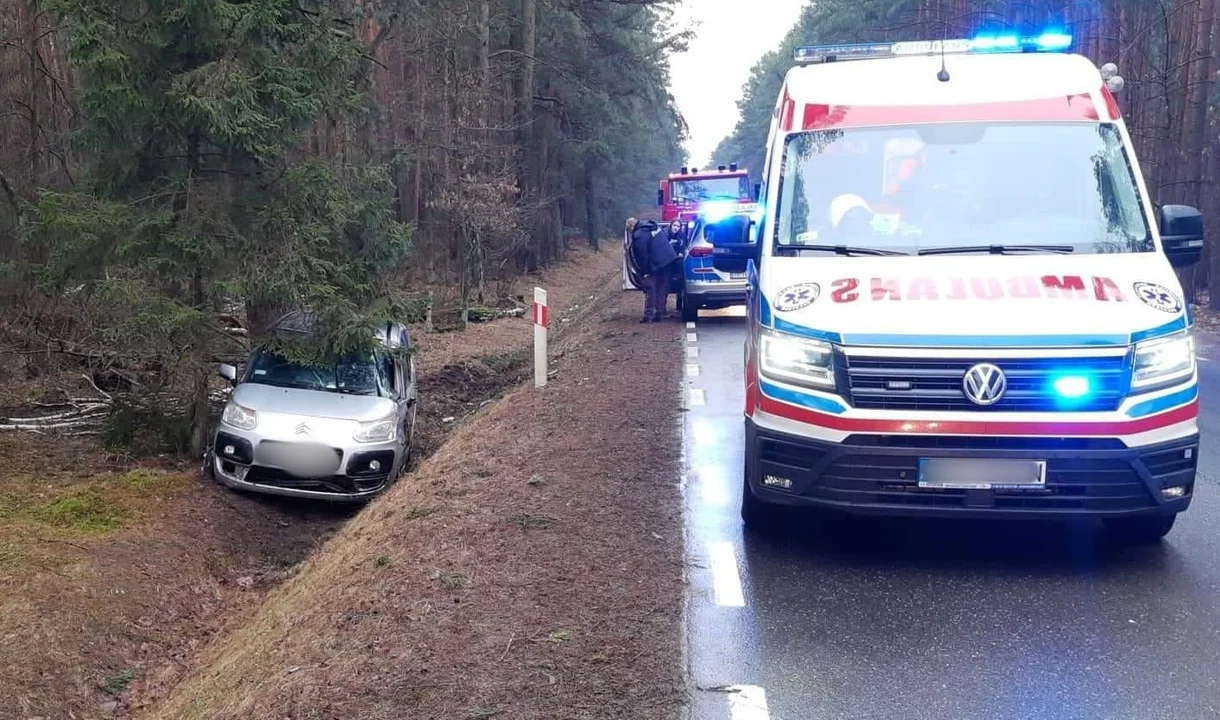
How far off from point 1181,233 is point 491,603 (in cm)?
453

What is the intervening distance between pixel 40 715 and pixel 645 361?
9.50 metres

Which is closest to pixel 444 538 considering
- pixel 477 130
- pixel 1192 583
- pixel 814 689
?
pixel 814 689

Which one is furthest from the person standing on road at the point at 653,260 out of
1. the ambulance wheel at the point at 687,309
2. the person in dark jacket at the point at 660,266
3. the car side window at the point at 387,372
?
the car side window at the point at 387,372

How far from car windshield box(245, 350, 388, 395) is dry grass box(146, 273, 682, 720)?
1.69 metres

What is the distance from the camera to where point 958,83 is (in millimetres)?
6672

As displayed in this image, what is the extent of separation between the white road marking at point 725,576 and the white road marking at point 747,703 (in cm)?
92

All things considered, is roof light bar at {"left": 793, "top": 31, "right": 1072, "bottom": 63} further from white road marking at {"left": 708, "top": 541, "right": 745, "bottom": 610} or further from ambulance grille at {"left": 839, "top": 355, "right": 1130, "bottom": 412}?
white road marking at {"left": 708, "top": 541, "right": 745, "bottom": 610}

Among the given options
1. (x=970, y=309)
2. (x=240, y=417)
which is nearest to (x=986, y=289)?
(x=970, y=309)

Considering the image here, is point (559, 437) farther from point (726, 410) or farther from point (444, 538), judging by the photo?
point (444, 538)

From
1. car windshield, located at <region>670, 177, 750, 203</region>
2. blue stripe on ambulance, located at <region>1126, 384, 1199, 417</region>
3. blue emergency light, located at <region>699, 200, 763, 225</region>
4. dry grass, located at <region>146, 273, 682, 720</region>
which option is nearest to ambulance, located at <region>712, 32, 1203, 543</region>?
blue stripe on ambulance, located at <region>1126, 384, 1199, 417</region>

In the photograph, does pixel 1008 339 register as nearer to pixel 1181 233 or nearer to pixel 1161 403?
pixel 1161 403

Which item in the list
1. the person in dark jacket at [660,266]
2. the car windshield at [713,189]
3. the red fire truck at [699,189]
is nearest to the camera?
the person in dark jacket at [660,266]

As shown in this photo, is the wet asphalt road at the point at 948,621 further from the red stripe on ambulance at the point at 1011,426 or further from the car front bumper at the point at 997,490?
the red stripe on ambulance at the point at 1011,426

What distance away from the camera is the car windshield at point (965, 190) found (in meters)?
6.01
